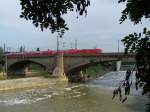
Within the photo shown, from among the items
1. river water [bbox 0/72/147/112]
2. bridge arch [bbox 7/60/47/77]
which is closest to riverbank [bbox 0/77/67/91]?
river water [bbox 0/72/147/112]

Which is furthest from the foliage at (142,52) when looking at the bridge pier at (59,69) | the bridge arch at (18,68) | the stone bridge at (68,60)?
the bridge arch at (18,68)

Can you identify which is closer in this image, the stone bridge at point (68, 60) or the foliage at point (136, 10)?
the foliage at point (136, 10)

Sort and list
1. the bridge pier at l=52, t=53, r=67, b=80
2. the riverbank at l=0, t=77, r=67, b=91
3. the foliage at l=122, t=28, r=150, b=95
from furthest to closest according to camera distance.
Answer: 1. the bridge pier at l=52, t=53, r=67, b=80
2. the riverbank at l=0, t=77, r=67, b=91
3. the foliage at l=122, t=28, r=150, b=95

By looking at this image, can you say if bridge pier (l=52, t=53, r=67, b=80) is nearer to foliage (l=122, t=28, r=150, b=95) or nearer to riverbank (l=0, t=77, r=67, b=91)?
riverbank (l=0, t=77, r=67, b=91)

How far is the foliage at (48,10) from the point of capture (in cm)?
307

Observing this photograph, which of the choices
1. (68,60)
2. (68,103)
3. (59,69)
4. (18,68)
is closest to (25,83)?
(59,69)

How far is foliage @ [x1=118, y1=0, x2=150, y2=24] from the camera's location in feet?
10.0

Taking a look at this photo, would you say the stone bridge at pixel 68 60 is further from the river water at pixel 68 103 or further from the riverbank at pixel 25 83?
the river water at pixel 68 103

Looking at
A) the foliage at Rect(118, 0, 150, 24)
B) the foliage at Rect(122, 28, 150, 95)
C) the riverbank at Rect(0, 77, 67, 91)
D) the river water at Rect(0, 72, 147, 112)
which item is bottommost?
the river water at Rect(0, 72, 147, 112)

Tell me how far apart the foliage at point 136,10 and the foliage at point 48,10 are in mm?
295

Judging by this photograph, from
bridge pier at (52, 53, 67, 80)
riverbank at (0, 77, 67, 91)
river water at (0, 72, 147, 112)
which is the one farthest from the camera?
bridge pier at (52, 53, 67, 80)

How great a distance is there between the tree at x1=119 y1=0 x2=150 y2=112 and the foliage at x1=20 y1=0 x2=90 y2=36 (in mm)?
357

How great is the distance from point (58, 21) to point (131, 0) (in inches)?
23.2

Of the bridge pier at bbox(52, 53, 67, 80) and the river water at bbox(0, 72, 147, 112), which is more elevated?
the bridge pier at bbox(52, 53, 67, 80)
